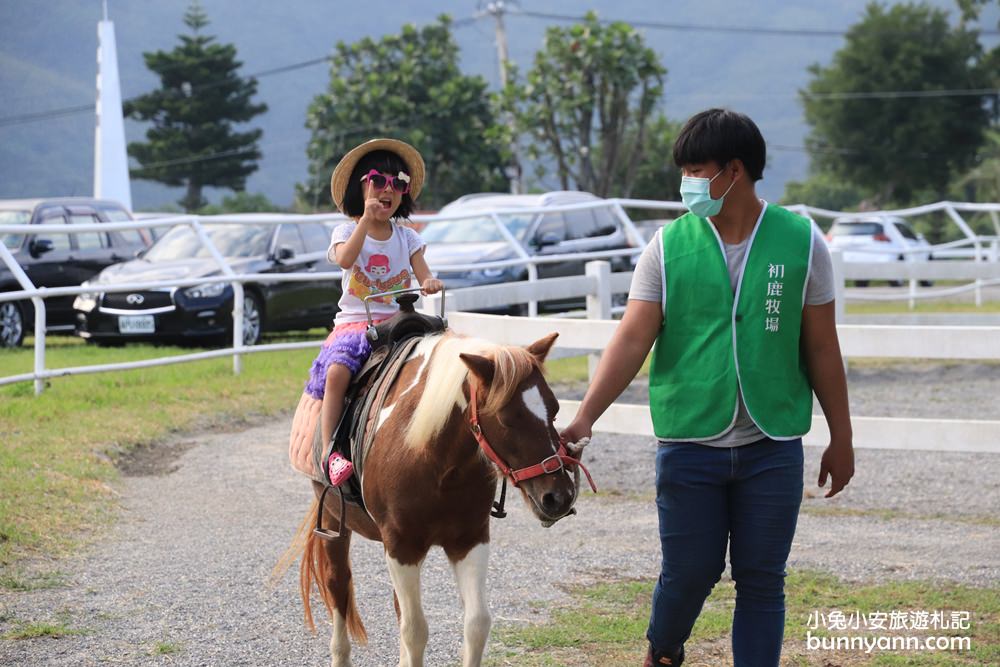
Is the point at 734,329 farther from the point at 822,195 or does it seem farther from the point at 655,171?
the point at 822,195

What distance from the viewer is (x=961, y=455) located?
9031 mm

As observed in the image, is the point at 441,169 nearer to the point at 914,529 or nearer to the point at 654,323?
the point at 914,529

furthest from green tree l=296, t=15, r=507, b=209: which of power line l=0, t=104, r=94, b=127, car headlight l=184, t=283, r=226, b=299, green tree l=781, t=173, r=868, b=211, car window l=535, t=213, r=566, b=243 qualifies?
green tree l=781, t=173, r=868, b=211

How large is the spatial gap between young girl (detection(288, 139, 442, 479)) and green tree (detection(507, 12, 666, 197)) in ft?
101

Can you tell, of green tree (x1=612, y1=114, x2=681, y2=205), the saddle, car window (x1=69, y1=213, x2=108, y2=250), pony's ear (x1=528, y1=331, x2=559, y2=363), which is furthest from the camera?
green tree (x1=612, y1=114, x2=681, y2=205)

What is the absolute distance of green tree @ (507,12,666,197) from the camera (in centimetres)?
3525

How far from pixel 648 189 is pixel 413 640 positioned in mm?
42434

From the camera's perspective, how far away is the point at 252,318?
14172 mm

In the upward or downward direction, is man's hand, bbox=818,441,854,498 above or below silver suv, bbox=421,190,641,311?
below

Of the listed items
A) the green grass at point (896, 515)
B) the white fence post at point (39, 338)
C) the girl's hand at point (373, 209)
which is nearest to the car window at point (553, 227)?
the white fence post at point (39, 338)

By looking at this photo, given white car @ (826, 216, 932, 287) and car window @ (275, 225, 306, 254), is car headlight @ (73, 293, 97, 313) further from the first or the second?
white car @ (826, 216, 932, 287)

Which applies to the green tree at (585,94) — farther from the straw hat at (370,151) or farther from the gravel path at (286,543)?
the straw hat at (370,151)

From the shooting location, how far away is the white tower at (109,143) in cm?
3984

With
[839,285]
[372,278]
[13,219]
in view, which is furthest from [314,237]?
[372,278]
